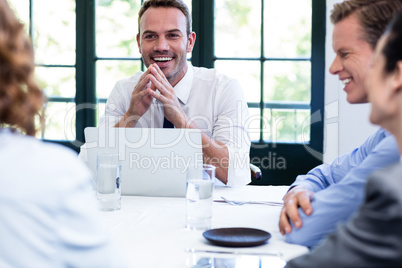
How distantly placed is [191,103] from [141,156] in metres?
0.84

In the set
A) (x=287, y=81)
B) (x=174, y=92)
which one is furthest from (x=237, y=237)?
(x=287, y=81)

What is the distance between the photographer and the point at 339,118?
10.8ft

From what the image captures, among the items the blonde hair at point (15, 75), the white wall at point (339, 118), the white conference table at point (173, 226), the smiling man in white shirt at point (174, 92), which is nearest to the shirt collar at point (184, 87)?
the smiling man in white shirt at point (174, 92)

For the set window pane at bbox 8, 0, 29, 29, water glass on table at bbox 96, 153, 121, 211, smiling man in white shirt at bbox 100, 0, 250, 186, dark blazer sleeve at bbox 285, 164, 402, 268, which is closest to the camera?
dark blazer sleeve at bbox 285, 164, 402, 268

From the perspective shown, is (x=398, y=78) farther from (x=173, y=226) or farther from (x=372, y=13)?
(x=173, y=226)

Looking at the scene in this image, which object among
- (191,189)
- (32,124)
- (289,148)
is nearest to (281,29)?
(289,148)

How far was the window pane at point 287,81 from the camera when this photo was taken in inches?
134

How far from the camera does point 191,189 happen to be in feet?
4.80

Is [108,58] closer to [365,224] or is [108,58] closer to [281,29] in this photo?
[281,29]

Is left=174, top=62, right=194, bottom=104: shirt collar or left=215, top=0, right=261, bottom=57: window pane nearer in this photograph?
left=174, top=62, right=194, bottom=104: shirt collar

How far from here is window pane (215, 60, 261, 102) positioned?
348cm

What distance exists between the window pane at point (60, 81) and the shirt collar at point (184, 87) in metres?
1.37

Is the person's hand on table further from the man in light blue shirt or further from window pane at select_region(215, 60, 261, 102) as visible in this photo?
window pane at select_region(215, 60, 261, 102)

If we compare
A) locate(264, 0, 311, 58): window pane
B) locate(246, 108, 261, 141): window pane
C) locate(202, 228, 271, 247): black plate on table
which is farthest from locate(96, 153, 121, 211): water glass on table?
locate(264, 0, 311, 58): window pane
